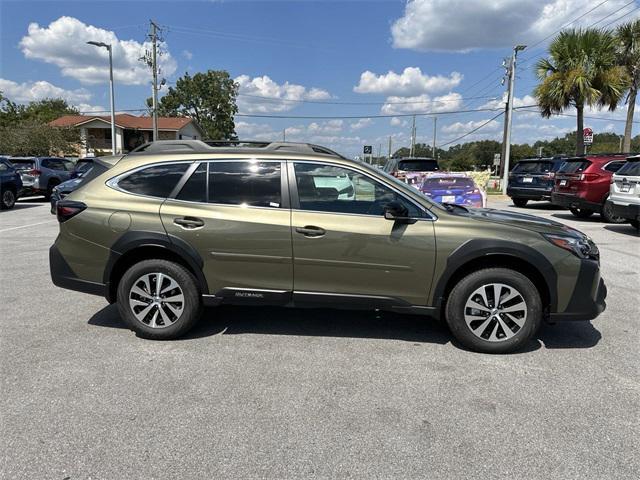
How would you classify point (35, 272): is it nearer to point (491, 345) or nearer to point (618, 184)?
point (491, 345)

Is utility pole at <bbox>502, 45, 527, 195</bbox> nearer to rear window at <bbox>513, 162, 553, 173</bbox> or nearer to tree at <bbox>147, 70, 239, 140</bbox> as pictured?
rear window at <bbox>513, 162, 553, 173</bbox>

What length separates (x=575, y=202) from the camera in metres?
12.3

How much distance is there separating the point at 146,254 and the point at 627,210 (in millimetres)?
9966

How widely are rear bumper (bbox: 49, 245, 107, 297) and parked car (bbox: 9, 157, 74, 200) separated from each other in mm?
15499

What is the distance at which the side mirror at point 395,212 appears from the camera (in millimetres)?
3914

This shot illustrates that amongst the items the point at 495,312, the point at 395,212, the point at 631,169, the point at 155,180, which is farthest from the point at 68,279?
the point at 631,169

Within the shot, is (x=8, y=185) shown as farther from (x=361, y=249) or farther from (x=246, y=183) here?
(x=361, y=249)

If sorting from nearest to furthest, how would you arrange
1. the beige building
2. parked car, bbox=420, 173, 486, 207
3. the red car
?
parked car, bbox=420, 173, 486, 207 → the red car → the beige building

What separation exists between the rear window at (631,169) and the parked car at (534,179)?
540cm

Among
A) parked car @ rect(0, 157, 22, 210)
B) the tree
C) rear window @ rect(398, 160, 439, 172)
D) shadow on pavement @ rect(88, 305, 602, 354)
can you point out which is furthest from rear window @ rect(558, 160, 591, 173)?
the tree

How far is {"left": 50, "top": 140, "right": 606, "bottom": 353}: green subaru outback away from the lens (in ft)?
12.8

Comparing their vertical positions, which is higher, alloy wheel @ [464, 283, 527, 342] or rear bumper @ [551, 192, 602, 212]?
rear bumper @ [551, 192, 602, 212]

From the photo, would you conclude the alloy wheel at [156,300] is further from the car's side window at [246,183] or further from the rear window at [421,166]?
the rear window at [421,166]

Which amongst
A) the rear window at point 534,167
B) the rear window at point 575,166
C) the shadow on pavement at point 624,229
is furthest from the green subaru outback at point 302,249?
the rear window at point 534,167
